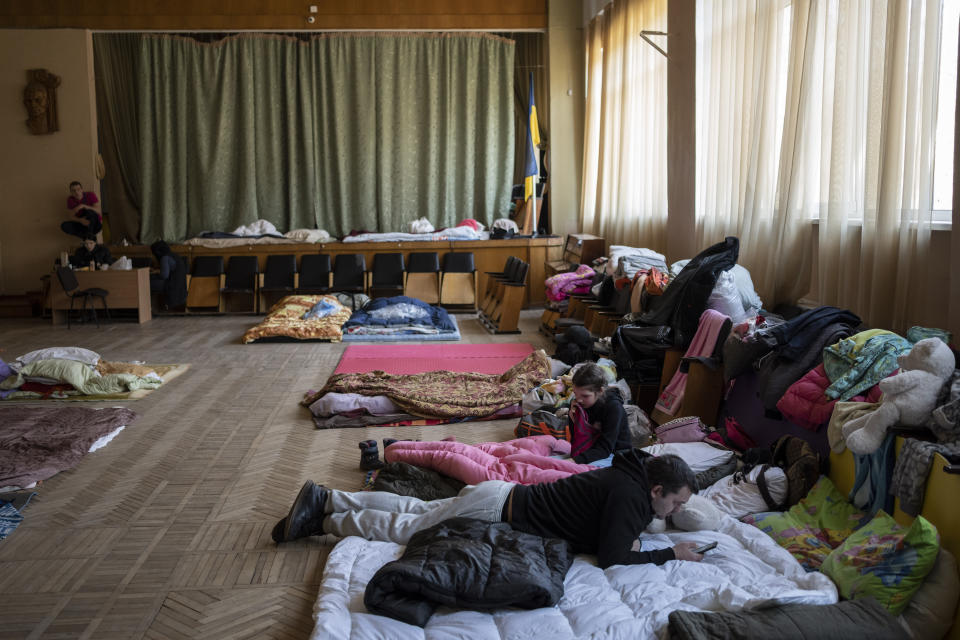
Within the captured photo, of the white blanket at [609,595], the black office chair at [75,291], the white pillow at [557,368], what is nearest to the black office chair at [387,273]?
the black office chair at [75,291]

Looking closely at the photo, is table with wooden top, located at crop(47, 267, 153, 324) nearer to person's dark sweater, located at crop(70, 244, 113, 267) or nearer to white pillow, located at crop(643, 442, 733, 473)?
person's dark sweater, located at crop(70, 244, 113, 267)

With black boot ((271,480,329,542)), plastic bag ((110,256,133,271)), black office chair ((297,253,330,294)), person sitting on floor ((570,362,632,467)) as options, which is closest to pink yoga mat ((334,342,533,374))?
black office chair ((297,253,330,294))

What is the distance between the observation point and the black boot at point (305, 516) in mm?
3617

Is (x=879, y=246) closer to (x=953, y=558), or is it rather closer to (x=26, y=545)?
(x=953, y=558)

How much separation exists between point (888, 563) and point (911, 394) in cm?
70

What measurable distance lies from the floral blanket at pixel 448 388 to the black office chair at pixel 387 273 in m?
4.49

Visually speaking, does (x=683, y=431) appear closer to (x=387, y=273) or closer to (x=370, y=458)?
(x=370, y=458)

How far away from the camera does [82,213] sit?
10711 mm

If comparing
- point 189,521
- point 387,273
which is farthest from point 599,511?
point 387,273

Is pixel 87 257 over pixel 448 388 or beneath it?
over

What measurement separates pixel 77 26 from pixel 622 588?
1180 cm

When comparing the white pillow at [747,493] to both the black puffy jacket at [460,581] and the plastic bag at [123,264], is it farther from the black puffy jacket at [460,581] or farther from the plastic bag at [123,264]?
the plastic bag at [123,264]

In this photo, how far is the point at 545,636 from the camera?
2.72 m

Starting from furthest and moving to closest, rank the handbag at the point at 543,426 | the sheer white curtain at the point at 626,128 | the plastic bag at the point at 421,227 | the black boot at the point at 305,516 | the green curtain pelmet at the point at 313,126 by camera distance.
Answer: the green curtain pelmet at the point at 313,126, the plastic bag at the point at 421,227, the sheer white curtain at the point at 626,128, the handbag at the point at 543,426, the black boot at the point at 305,516
